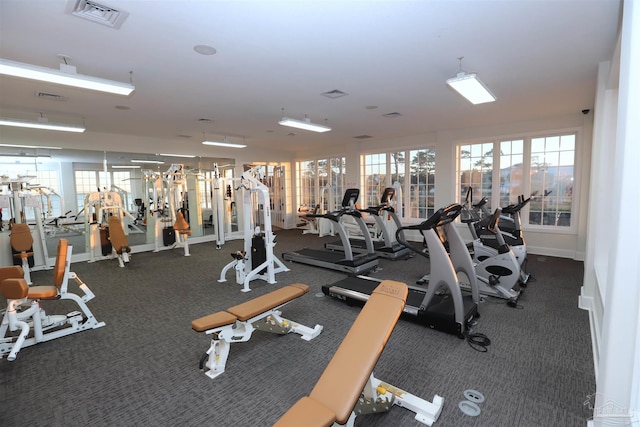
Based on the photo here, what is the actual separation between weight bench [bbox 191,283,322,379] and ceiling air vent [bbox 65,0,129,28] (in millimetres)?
2387

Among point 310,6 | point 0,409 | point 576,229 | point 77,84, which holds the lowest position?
point 0,409

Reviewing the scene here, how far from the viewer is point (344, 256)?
18.1 feet

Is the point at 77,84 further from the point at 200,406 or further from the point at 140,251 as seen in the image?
the point at 140,251

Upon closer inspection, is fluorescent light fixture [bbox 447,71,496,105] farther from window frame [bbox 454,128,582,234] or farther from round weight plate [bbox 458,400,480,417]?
window frame [bbox 454,128,582,234]

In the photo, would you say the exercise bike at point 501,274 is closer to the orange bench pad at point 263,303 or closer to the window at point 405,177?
the orange bench pad at point 263,303

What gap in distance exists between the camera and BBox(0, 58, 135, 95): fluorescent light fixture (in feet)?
8.59

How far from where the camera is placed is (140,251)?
7.06 metres

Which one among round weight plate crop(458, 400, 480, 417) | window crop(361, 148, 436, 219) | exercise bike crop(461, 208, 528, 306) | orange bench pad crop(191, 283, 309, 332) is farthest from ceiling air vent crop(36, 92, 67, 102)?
window crop(361, 148, 436, 219)

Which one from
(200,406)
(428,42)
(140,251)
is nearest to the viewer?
(200,406)

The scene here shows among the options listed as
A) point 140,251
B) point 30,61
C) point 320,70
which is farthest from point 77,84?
point 140,251

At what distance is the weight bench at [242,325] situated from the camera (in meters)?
2.45

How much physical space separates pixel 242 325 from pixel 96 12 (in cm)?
270

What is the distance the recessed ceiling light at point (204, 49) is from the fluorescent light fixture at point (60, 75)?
94 centimetres

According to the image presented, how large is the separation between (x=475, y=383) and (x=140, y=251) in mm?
7145
